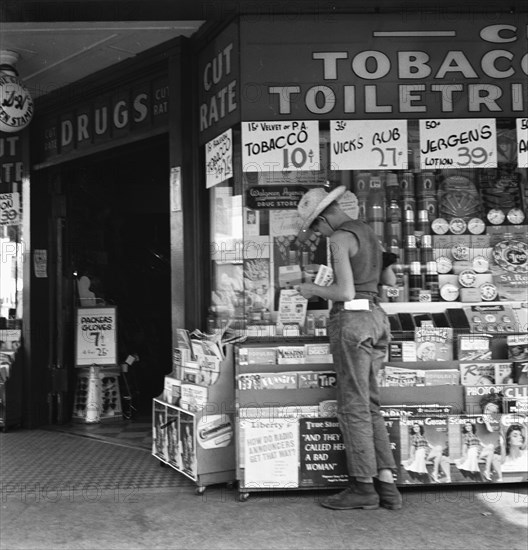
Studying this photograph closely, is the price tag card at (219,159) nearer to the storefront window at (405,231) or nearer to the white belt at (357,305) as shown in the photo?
the storefront window at (405,231)

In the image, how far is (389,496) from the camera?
3725 millimetres

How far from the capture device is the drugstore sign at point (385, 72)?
4.39 meters

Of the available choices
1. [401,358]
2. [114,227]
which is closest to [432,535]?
[401,358]

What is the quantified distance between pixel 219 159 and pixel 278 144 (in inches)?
22.0

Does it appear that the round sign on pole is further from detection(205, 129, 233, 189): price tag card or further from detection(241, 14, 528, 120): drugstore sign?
detection(241, 14, 528, 120): drugstore sign

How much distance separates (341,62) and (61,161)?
10.1 feet

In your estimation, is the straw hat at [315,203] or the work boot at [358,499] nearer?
the work boot at [358,499]

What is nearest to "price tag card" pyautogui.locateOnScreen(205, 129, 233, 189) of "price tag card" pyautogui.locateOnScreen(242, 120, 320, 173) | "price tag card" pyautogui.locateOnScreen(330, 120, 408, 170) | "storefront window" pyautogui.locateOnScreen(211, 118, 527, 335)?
"storefront window" pyautogui.locateOnScreen(211, 118, 527, 335)

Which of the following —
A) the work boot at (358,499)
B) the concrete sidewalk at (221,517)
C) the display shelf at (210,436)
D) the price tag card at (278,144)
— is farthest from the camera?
the price tag card at (278,144)

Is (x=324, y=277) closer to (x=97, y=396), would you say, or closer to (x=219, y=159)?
(x=219, y=159)

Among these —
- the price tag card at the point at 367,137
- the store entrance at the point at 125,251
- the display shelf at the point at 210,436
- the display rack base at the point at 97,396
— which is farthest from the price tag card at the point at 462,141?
the display rack base at the point at 97,396

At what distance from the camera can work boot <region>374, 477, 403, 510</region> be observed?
3711 mm

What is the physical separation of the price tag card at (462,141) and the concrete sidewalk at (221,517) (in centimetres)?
220

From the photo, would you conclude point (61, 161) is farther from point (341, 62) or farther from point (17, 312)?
point (341, 62)
